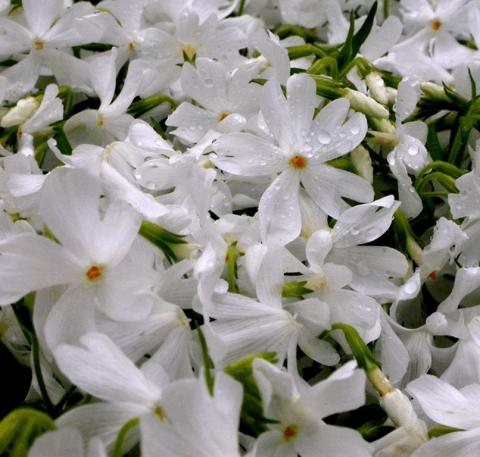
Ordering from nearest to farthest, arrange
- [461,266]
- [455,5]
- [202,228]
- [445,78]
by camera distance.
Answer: [202,228] < [461,266] < [445,78] < [455,5]

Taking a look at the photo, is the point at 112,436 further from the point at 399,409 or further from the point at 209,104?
the point at 209,104

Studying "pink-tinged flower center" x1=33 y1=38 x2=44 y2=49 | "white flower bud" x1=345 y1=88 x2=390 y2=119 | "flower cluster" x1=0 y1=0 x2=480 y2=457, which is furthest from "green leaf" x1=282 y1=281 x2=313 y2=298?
"pink-tinged flower center" x1=33 y1=38 x2=44 y2=49

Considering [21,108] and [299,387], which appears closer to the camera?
[299,387]

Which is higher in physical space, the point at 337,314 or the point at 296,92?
the point at 296,92

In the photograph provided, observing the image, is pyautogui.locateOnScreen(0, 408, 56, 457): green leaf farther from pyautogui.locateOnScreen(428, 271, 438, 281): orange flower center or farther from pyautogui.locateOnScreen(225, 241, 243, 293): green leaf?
pyautogui.locateOnScreen(428, 271, 438, 281): orange flower center

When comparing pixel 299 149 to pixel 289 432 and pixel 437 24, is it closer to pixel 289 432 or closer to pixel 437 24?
pixel 289 432

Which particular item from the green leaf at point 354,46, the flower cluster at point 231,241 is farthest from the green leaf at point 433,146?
the green leaf at point 354,46

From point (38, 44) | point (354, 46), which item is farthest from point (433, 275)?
point (38, 44)

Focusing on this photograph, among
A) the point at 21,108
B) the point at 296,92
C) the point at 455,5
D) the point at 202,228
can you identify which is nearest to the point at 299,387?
the point at 202,228
